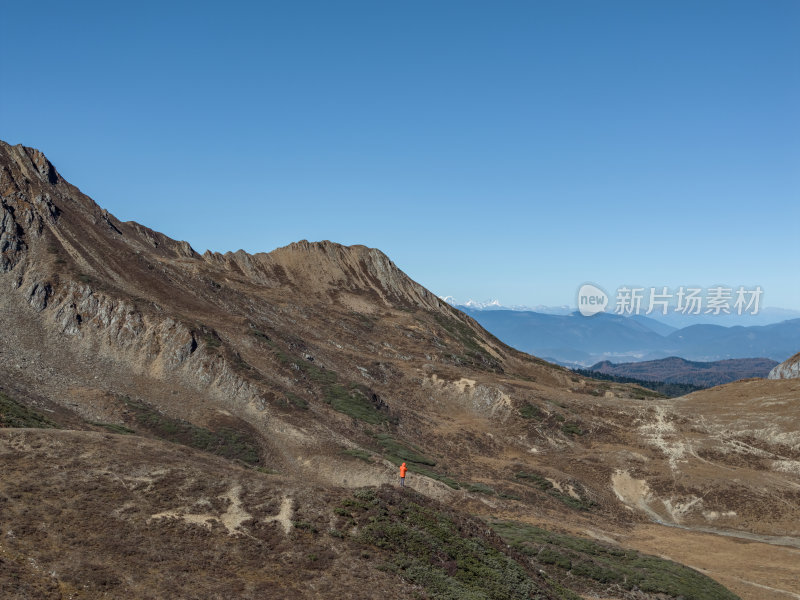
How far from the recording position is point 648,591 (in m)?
29.8

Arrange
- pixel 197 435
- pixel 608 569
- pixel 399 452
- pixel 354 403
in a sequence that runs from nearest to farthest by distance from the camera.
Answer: pixel 608 569 → pixel 197 435 → pixel 399 452 → pixel 354 403

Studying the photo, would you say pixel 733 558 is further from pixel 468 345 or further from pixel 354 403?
pixel 468 345

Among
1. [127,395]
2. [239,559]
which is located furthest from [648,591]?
[127,395]

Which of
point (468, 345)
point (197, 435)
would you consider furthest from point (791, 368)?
point (197, 435)

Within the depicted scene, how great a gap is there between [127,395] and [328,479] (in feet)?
70.4

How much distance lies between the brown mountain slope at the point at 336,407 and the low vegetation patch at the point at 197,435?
0.63 feet

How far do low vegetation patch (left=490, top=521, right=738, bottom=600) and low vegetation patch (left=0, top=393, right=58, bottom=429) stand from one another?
30.5 metres

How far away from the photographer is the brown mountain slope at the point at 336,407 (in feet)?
156

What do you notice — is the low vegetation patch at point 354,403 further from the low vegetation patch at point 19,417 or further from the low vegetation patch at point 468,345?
the low vegetation patch at point 468,345

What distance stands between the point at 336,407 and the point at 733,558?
132ft

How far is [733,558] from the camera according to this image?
129ft

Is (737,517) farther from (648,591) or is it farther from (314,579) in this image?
(314,579)

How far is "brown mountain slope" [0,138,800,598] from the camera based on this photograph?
A: 1875 inches

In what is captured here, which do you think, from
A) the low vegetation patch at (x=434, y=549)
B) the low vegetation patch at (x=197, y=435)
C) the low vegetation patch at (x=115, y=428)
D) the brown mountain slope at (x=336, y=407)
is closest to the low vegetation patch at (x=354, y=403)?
the brown mountain slope at (x=336, y=407)
